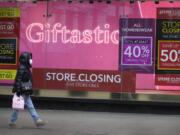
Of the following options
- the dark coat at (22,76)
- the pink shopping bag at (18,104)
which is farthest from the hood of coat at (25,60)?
the pink shopping bag at (18,104)

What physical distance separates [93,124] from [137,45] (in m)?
2.50

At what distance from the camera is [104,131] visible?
10.9m

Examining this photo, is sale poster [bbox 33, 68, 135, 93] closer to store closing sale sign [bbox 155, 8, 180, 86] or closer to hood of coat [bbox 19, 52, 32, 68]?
store closing sale sign [bbox 155, 8, 180, 86]

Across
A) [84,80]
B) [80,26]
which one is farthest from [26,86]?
[80,26]

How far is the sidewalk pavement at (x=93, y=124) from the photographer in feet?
35.3

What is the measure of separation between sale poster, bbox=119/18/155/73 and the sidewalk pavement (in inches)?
47.8

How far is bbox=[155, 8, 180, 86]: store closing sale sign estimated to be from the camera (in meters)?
13.0

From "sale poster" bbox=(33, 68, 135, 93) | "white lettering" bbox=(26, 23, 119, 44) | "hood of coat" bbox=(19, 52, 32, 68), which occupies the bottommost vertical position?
"sale poster" bbox=(33, 68, 135, 93)

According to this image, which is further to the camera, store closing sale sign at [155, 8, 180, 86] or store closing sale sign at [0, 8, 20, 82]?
store closing sale sign at [0, 8, 20, 82]

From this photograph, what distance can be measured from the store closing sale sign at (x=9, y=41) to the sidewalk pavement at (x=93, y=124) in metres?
0.99

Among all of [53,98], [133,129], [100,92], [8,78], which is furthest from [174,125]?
[8,78]

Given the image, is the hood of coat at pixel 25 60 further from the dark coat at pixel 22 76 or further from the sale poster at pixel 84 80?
the sale poster at pixel 84 80

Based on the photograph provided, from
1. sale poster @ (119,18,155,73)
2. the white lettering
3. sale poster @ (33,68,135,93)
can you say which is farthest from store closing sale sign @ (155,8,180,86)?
the white lettering

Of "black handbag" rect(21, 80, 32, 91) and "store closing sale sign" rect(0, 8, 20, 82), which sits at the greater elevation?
"store closing sale sign" rect(0, 8, 20, 82)
